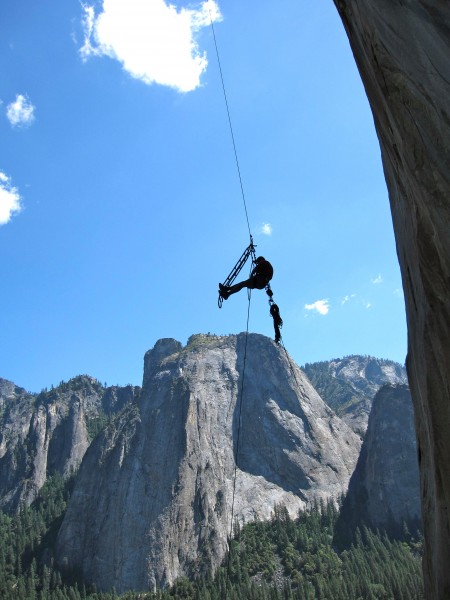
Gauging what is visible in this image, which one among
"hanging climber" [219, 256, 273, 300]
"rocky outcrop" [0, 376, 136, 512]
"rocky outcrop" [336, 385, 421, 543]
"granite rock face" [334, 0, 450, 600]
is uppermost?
"rocky outcrop" [0, 376, 136, 512]

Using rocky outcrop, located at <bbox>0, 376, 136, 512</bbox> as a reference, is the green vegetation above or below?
below

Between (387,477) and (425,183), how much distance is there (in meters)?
146

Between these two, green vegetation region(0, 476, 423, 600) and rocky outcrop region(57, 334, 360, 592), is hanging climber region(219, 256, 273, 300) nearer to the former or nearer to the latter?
rocky outcrop region(57, 334, 360, 592)

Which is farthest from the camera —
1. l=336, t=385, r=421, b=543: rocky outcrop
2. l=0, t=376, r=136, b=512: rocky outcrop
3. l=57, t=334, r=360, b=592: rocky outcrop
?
l=0, t=376, r=136, b=512: rocky outcrop

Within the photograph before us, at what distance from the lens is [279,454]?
14738 centimetres

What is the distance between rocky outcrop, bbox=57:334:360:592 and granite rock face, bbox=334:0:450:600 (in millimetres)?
99072

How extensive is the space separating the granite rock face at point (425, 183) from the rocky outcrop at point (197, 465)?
99.1 meters

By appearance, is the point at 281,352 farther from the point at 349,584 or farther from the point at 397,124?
the point at 397,124

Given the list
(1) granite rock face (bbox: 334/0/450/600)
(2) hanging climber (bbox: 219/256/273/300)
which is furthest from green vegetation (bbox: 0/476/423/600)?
(1) granite rock face (bbox: 334/0/450/600)

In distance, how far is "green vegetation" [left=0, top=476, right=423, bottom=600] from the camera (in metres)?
99.1

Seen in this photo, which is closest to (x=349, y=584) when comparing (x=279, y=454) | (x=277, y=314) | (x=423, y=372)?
(x=279, y=454)

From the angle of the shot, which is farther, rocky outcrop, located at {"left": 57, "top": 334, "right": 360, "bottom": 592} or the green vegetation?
rocky outcrop, located at {"left": 57, "top": 334, "right": 360, "bottom": 592}

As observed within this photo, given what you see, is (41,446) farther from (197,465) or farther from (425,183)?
(425,183)

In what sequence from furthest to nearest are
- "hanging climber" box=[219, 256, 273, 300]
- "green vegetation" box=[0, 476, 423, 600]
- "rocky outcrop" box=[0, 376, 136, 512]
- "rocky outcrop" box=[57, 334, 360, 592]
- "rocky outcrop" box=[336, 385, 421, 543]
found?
"rocky outcrop" box=[0, 376, 136, 512], "rocky outcrop" box=[336, 385, 421, 543], "rocky outcrop" box=[57, 334, 360, 592], "green vegetation" box=[0, 476, 423, 600], "hanging climber" box=[219, 256, 273, 300]
